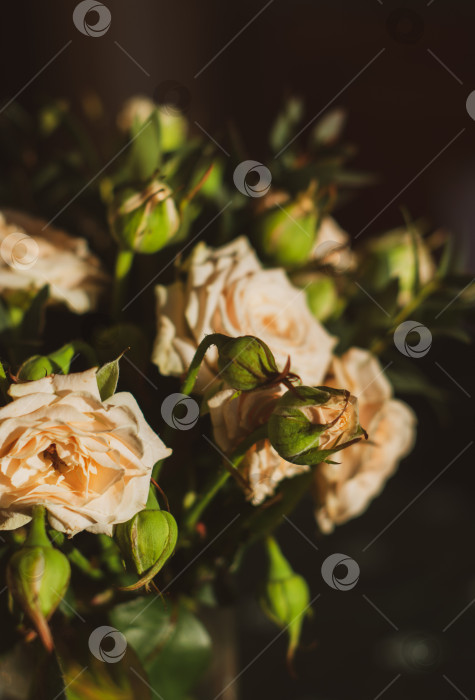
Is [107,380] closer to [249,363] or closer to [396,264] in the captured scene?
[249,363]

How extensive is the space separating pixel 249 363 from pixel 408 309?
193 mm

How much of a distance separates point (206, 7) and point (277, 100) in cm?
21

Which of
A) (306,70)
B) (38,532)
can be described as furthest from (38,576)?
(306,70)

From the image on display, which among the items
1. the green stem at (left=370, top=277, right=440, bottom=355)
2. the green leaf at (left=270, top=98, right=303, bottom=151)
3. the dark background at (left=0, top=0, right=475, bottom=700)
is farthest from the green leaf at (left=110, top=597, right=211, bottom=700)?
the dark background at (left=0, top=0, right=475, bottom=700)

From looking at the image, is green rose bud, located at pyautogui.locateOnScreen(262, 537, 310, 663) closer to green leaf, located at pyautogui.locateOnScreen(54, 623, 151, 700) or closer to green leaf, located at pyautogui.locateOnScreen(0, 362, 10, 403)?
green leaf, located at pyautogui.locateOnScreen(54, 623, 151, 700)

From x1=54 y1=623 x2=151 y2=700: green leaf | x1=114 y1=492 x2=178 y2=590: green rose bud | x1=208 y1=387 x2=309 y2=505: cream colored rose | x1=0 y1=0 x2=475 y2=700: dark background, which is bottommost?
x1=54 y1=623 x2=151 y2=700: green leaf

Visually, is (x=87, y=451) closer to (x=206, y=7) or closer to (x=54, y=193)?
(x=54, y=193)

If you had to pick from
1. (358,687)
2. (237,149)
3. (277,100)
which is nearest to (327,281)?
(237,149)

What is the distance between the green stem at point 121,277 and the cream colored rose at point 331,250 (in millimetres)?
127

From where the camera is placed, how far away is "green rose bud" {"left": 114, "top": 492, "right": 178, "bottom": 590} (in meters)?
0.28

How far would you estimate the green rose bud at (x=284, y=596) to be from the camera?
0.38 m

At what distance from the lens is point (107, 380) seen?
287 mm

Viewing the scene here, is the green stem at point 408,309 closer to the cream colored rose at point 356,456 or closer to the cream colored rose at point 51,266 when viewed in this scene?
the cream colored rose at point 356,456

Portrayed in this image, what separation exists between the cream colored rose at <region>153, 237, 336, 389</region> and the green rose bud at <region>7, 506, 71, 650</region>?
0.10 m
